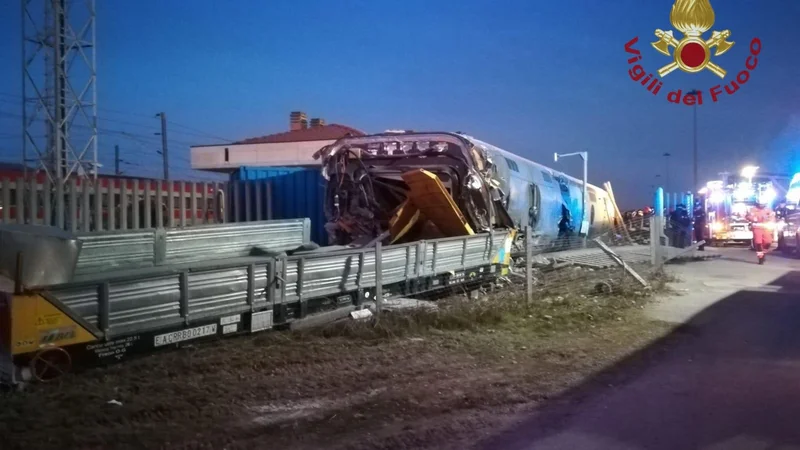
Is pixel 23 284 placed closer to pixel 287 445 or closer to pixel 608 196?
pixel 287 445

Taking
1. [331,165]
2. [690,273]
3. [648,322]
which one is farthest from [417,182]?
[690,273]

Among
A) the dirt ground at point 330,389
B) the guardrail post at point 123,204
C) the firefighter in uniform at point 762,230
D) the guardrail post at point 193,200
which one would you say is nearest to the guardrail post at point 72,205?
the guardrail post at point 123,204

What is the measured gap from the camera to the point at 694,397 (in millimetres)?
6516

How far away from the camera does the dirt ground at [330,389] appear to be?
16.7 feet

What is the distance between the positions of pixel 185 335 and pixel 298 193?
31.5 ft

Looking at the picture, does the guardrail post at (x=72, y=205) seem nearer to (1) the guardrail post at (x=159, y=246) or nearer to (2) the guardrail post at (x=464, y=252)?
(1) the guardrail post at (x=159, y=246)

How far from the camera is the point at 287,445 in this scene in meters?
4.96

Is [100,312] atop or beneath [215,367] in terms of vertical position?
atop

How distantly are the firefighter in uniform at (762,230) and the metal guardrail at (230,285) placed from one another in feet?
50.5

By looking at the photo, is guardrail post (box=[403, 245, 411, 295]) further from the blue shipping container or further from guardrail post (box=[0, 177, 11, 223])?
guardrail post (box=[0, 177, 11, 223])

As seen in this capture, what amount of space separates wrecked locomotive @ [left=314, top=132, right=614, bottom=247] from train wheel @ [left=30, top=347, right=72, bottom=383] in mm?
7141

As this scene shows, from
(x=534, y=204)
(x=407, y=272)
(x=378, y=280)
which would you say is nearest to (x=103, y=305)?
(x=378, y=280)

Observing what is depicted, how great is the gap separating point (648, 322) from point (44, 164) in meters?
17.4

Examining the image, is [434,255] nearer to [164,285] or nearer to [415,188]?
[415,188]
